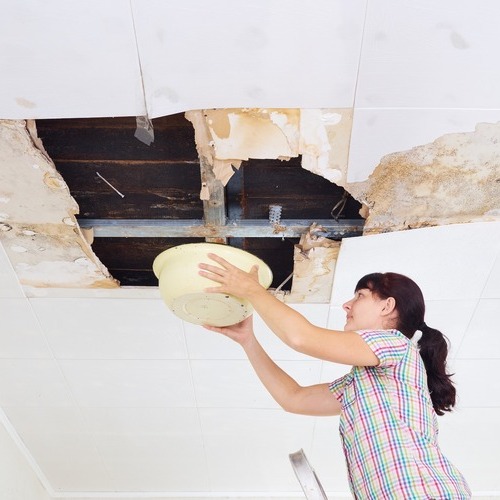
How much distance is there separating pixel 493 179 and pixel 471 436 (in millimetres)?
1595

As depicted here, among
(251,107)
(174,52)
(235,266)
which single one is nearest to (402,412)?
(235,266)

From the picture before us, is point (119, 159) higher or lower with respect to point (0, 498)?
higher

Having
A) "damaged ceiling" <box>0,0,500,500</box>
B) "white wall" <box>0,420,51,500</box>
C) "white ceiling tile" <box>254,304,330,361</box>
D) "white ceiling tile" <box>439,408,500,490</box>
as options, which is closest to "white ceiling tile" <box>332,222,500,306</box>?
"damaged ceiling" <box>0,0,500,500</box>

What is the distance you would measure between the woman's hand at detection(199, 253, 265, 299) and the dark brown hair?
1.08 feet

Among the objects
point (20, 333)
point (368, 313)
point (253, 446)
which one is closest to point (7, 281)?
point (20, 333)

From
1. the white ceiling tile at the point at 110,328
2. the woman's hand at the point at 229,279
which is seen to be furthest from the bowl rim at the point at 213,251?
the white ceiling tile at the point at 110,328

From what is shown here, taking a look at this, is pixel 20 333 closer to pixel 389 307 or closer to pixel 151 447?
pixel 151 447

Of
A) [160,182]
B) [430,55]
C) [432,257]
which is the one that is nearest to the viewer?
[430,55]

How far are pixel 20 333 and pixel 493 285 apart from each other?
166cm

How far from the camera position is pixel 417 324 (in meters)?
1.42

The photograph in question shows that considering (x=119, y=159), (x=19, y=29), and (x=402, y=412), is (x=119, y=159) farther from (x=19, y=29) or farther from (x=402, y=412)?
(x=402, y=412)

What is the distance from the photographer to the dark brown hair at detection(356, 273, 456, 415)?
140cm

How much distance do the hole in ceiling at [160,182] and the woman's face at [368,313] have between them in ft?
1.04

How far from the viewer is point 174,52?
1.22 m
